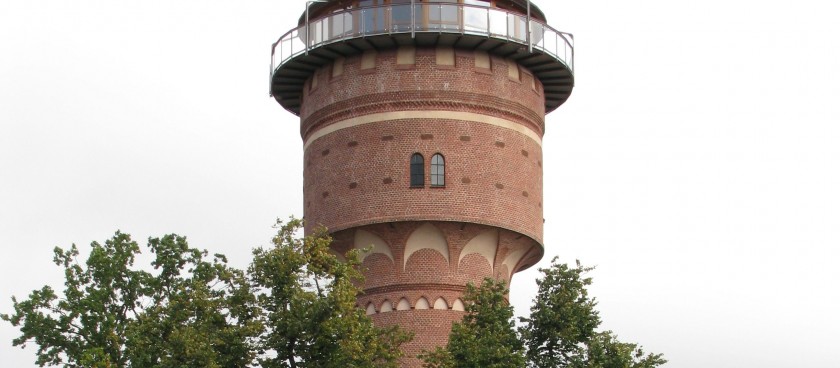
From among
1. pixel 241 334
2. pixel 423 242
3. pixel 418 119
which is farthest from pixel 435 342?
pixel 241 334

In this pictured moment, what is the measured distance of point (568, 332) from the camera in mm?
42656

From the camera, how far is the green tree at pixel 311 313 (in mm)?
39844

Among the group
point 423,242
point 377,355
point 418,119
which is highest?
point 418,119

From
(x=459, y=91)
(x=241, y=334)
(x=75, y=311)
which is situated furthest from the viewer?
(x=459, y=91)

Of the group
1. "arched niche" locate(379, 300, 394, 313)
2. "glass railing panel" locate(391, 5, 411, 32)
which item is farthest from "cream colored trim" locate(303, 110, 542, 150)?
"arched niche" locate(379, 300, 394, 313)

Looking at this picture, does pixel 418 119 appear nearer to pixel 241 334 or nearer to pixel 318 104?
pixel 318 104

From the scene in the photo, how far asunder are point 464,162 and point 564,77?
4711mm

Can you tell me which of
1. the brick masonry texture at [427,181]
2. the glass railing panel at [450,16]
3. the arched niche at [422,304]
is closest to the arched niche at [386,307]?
the brick masonry texture at [427,181]

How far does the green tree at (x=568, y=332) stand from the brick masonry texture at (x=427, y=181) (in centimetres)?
498

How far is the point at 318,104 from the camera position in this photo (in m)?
50.5

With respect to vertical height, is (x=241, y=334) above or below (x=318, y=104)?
below

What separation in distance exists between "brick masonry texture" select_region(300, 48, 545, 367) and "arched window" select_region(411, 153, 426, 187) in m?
0.14

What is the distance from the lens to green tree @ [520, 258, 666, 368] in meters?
42.2

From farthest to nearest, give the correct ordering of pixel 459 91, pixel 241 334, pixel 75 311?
pixel 459 91, pixel 75 311, pixel 241 334
